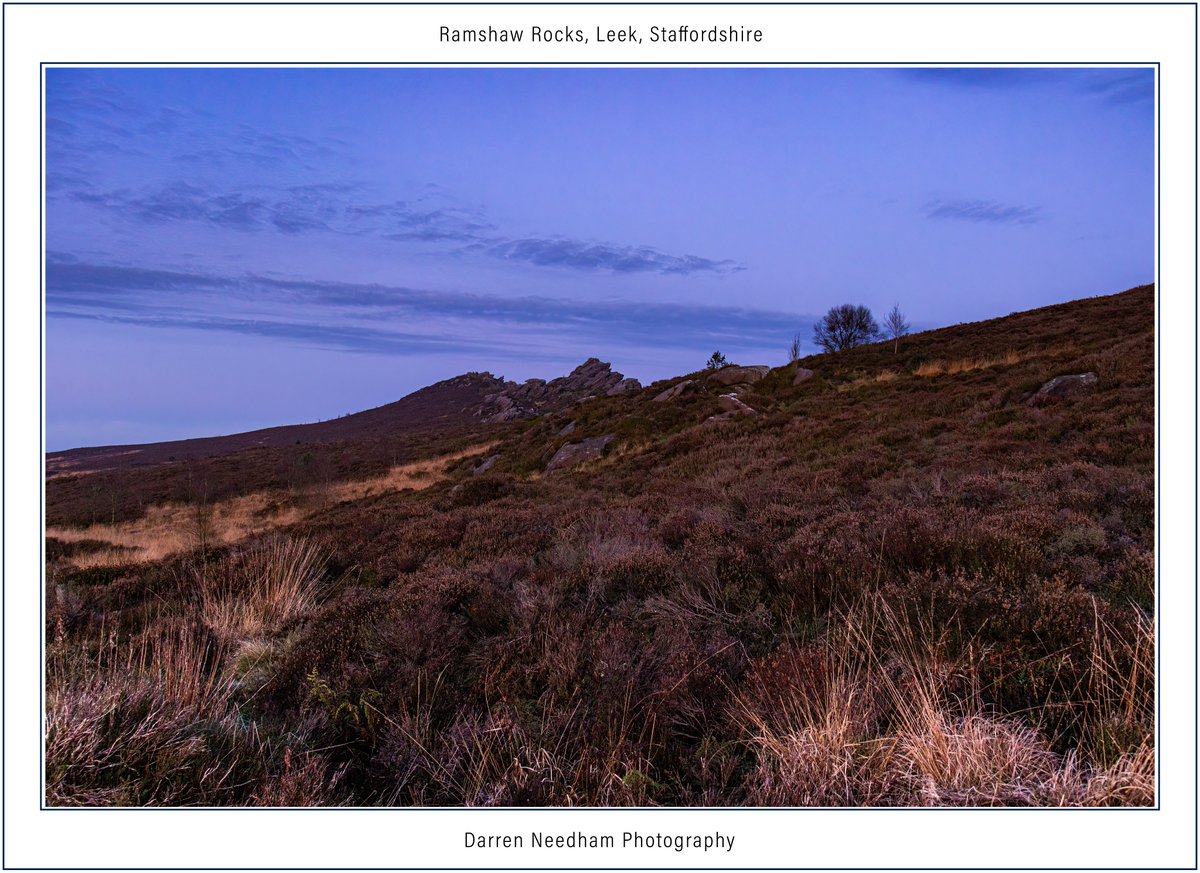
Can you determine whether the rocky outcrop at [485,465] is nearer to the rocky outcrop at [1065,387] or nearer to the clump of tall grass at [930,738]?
the rocky outcrop at [1065,387]

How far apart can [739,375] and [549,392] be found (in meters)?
39.8

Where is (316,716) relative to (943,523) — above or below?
below

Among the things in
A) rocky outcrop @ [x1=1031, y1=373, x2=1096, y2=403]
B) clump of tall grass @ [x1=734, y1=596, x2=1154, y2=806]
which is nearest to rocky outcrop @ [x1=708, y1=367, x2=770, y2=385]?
rocky outcrop @ [x1=1031, y1=373, x2=1096, y2=403]

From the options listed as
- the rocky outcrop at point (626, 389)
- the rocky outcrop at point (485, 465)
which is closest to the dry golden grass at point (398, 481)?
the rocky outcrop at point (485, 465)

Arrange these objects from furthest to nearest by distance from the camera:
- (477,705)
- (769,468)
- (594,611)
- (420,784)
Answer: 1. (769,468)
2. (594,611)
3. (477,705)
4. (420,784)

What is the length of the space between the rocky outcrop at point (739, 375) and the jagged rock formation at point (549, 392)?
22981mm

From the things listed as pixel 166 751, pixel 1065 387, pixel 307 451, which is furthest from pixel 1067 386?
pixel 307 451

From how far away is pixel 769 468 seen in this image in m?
11.9

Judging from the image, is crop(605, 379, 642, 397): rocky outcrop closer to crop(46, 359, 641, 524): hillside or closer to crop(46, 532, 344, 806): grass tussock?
crop(46, 359, 641, 524): hillside

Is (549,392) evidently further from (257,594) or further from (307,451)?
(257,594)

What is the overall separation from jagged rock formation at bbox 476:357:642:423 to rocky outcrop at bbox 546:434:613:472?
2935cm

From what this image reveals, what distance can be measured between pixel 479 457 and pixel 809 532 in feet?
78.1

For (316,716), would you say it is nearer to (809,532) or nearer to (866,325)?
(809,532)

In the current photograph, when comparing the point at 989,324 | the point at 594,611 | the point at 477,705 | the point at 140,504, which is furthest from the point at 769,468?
the point at 140,504
